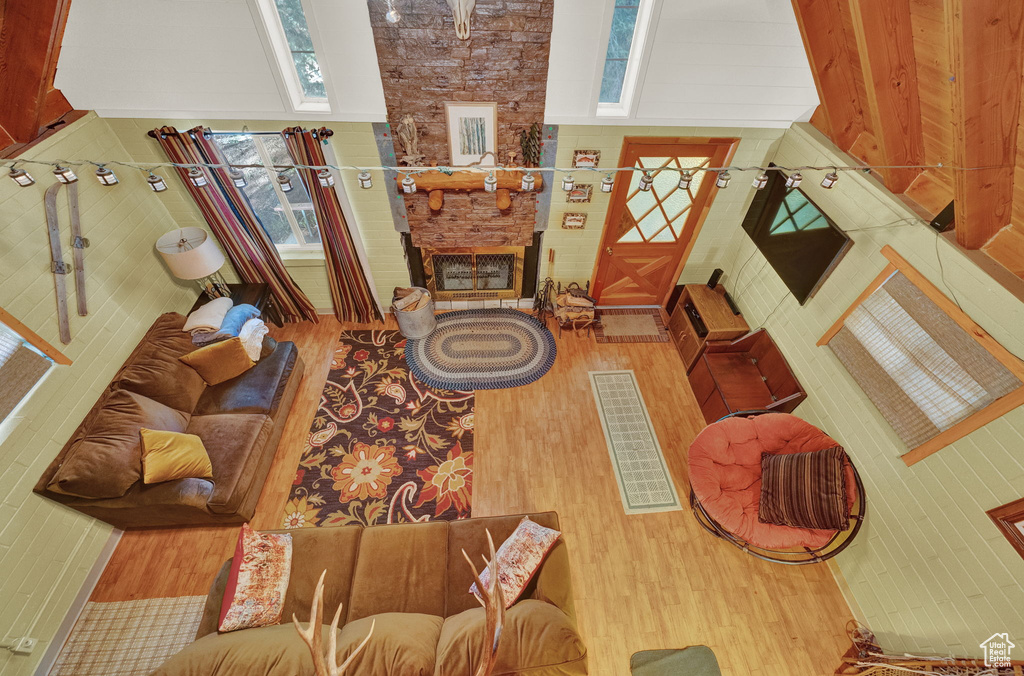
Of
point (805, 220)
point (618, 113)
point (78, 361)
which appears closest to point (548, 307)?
point (618, 113)

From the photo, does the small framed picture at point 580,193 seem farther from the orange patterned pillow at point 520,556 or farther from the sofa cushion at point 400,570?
the sofa cushion at point 400,570

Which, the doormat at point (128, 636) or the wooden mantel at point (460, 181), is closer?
the doormat at point (128, 636)

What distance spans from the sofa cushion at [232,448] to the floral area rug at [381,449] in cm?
49

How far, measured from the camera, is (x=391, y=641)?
2393mm

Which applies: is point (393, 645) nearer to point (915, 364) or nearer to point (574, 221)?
point (915, 364)

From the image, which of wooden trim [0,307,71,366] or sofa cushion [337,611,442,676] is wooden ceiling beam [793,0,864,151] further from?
wooden trim [0,307,71,366]

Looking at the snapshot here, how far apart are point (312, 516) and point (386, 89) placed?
3.79m

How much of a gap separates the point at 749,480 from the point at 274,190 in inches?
229

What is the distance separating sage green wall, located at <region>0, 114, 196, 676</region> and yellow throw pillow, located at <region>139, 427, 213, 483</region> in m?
0.62

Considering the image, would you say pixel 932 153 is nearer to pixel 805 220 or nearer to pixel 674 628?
pixel 805 220

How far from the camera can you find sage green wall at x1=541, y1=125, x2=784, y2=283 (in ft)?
13.2

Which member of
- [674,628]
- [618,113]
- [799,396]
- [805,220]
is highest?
[618,113]

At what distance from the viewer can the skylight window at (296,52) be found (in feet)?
11.0

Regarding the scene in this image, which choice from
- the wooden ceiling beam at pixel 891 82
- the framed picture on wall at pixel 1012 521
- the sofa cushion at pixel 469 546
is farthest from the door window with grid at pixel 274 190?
the framed picture on wall at pixel 1012 521
